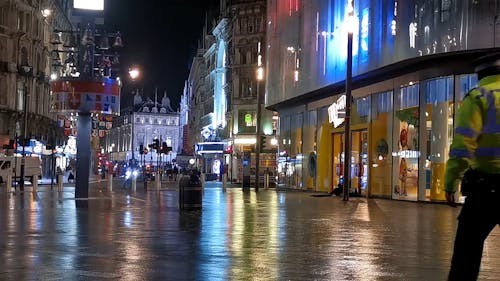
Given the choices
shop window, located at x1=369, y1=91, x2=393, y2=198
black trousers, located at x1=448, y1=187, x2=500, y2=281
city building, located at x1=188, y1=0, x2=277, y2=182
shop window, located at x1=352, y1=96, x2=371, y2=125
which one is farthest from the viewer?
city building, located at x1=188, y1=0, x2=277, y2=182

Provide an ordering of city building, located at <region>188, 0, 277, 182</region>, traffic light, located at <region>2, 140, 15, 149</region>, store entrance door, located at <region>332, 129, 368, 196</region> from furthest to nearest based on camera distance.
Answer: city building, located at <region>188, 0, 277, 182</region> < traffic light, located at <region>2, 140, 15, 149</region> < store entrance door, located at <region>332, 129, 368, 196</region>

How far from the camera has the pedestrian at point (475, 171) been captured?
210 inches

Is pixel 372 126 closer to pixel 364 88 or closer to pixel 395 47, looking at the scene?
pixel 364 88

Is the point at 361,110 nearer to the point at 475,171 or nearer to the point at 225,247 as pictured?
the point at 225,247

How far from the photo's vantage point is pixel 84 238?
1256 cm

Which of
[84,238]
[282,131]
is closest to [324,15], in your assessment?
[282,131]

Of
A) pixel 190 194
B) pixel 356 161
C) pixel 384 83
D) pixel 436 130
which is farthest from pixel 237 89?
pixel 190 194

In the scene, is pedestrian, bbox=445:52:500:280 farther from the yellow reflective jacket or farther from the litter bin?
the litter bin

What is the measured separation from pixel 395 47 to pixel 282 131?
21125 mm

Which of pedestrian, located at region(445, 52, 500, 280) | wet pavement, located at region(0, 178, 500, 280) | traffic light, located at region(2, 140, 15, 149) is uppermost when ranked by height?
traffic light, located at region(2, 140, 15, 149)

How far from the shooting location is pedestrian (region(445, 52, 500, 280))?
5.32m

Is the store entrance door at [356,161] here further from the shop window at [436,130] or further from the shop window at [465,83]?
the shop window at [465,83]

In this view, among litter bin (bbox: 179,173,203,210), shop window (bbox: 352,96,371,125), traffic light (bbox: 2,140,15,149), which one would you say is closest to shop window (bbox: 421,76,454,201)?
shop window (bbox: 352,96,371,125)

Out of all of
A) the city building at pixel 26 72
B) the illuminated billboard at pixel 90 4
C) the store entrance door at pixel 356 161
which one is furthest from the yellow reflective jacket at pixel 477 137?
the city building at pixel 26 72
